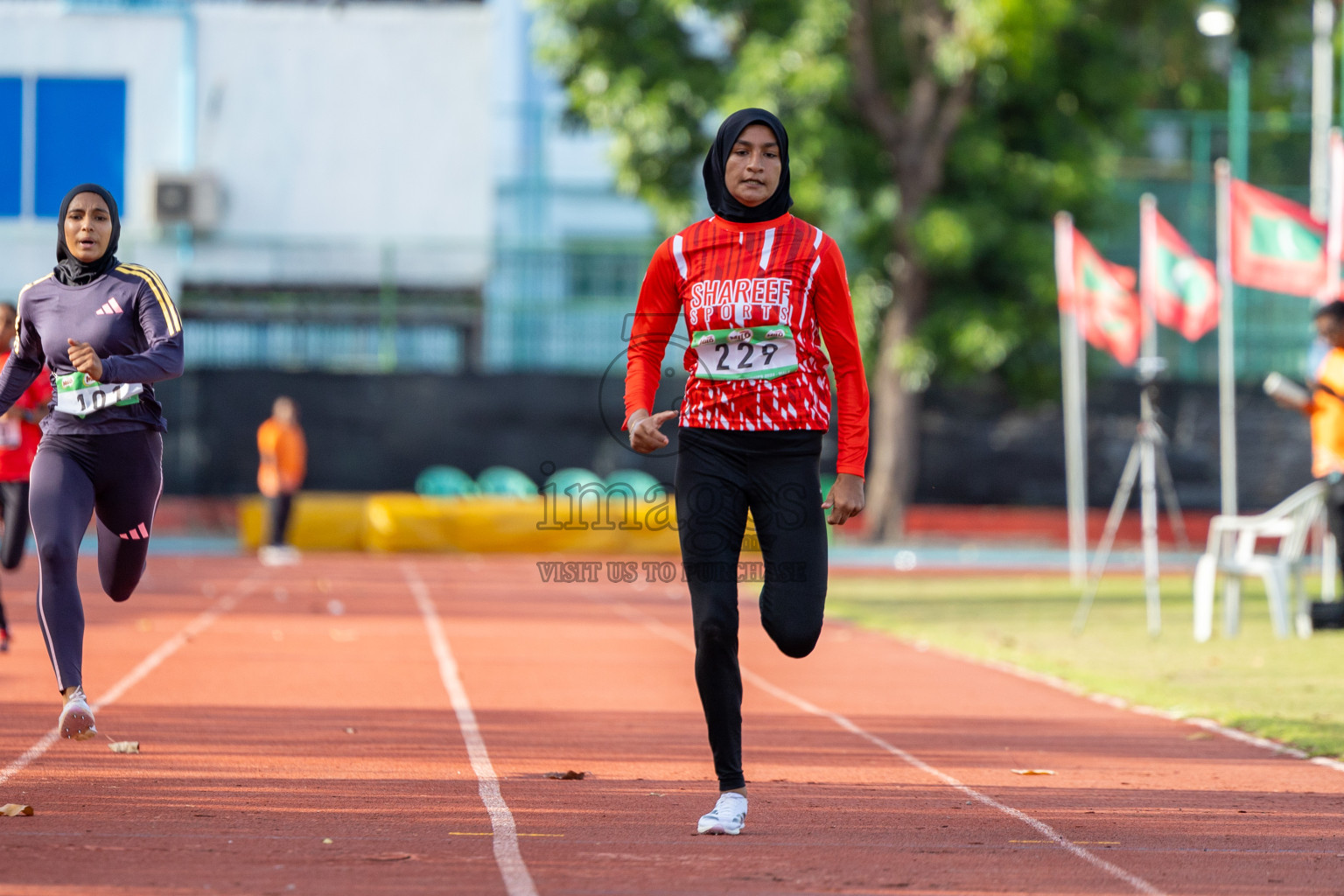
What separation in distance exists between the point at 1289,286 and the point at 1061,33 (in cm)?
1154

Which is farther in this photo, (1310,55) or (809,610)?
(1310,55)

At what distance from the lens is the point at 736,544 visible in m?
5.55

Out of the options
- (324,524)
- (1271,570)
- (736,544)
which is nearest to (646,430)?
(736,544)

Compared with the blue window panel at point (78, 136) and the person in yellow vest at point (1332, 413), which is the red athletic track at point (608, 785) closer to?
the person in yellow vest at point (1332, 413)

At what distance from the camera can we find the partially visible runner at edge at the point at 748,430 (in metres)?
5.53

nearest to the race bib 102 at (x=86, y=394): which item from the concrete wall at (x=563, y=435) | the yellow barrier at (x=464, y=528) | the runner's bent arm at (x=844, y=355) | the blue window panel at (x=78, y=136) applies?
the runner's bent arm at (x=844, y=355)

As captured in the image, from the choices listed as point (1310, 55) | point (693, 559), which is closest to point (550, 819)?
point (693, 559)

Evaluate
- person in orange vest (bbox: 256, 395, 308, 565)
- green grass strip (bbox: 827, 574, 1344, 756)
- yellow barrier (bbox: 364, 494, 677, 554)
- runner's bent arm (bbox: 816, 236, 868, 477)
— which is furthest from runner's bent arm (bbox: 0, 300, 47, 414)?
yellow barrier (bbox: 364, 494, 677, 554)

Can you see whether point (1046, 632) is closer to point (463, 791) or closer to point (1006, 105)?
point (463, 791)

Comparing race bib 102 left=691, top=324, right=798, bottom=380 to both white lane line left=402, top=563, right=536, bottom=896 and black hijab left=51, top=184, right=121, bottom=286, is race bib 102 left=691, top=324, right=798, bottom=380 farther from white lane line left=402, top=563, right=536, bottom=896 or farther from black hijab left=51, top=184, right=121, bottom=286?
black hijab left=51, top=184, right=121, bottom=286

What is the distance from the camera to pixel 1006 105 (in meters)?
25.1

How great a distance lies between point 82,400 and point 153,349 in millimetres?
344

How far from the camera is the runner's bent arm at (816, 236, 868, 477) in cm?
564

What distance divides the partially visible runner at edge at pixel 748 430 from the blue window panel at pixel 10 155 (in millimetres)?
26553
